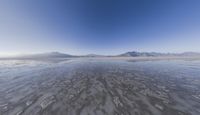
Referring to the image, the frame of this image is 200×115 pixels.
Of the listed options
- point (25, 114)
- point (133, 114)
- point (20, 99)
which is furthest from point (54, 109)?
point (133, 114)

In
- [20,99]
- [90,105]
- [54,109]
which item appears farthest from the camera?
[20,99]

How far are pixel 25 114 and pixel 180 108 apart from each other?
8211 millimetres

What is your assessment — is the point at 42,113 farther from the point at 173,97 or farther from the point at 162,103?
the point at 173,97

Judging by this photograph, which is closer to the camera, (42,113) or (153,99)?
(42,113)

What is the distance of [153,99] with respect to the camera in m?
5.71

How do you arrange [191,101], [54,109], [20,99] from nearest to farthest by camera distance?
[54,109] < [191,101] < [20,99]

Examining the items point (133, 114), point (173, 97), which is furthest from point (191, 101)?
point (133, 114)

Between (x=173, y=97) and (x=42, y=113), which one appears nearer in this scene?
(x=42, y=113)

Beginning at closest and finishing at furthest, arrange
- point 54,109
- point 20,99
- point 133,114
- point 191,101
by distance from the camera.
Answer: point 133,114
point 54,109
point 191,101
point 20,99

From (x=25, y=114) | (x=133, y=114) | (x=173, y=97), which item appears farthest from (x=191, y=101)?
(x=25, y=114)

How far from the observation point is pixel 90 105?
16.7 ft

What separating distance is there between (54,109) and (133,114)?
416 centimetres

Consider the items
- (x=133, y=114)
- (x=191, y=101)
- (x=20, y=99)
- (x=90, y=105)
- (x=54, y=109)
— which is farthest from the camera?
(x=20, y=99)

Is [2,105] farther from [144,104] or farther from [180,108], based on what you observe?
[180,108]
